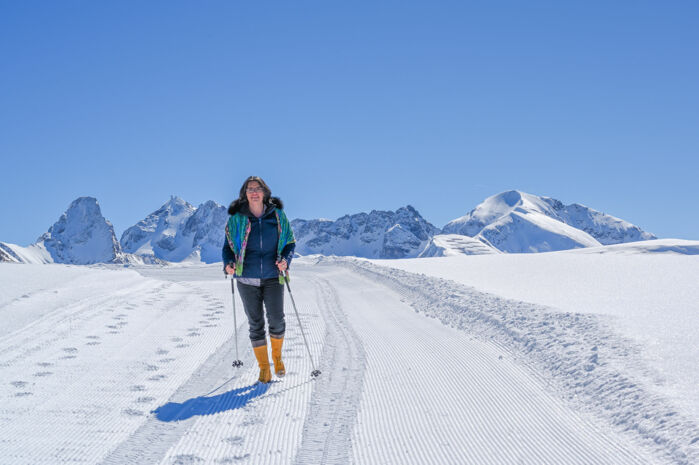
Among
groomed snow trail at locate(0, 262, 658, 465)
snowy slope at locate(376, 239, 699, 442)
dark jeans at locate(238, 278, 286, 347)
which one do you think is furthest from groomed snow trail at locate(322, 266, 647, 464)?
dark jeans at locate(238, 278, 286, 347)

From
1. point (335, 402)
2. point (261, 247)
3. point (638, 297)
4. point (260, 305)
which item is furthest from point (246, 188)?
point (638, 297)

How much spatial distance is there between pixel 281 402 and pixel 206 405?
2.26 ft

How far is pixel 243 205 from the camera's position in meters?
5.37

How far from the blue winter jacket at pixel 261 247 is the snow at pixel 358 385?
121 cm

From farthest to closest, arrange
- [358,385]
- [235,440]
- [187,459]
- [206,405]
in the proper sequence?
[358,385], [206,405], [235,440], [187,459]

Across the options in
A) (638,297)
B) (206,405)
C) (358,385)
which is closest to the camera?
(206,405)

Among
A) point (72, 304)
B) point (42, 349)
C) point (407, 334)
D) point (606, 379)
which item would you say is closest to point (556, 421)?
point (606, 379)

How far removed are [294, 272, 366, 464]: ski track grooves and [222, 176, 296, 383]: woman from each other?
0.70m

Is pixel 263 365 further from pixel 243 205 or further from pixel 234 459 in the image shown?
pixel 234 459

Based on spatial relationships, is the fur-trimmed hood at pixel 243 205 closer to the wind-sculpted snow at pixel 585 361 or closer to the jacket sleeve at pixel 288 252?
the jacket sleeve at pixel 288 252

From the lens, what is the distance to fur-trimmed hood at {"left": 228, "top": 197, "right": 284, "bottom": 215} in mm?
5344

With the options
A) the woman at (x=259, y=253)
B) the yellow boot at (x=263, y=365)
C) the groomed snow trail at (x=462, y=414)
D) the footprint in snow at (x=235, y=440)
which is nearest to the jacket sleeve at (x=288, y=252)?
the woman at (x=259, y=253)

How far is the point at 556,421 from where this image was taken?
4.20 meters

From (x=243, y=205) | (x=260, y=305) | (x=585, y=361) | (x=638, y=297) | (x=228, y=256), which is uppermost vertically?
(x=243, y=205)
